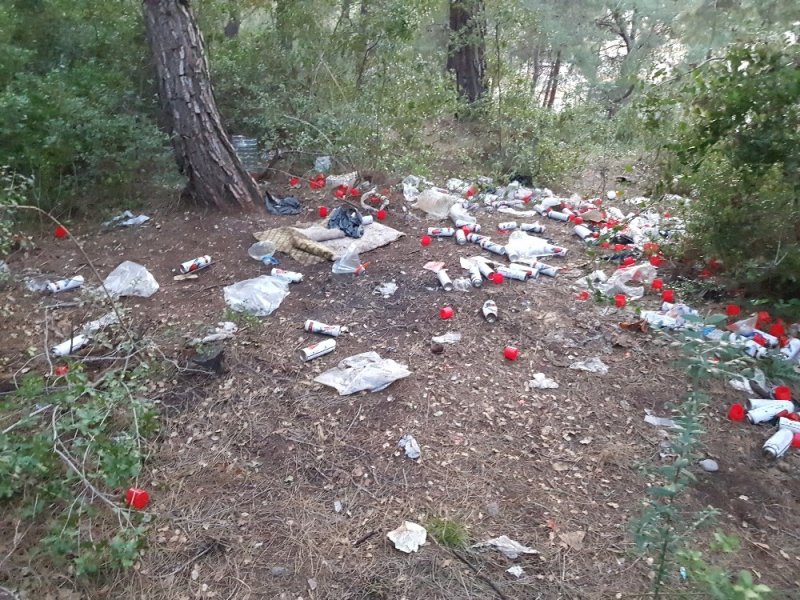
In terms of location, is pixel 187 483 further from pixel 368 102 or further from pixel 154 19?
pixel 368 102

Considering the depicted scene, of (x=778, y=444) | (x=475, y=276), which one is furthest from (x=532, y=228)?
(x=778, y=444)

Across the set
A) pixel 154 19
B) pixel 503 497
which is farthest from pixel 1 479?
pixel 154 19

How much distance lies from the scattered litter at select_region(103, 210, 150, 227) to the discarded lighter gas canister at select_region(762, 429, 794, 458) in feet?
14.6

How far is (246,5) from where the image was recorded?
6117mm

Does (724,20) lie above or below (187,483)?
above

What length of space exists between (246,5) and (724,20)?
5446 millimetres

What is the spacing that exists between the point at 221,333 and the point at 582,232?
2.81 metres

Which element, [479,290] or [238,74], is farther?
[238,74]

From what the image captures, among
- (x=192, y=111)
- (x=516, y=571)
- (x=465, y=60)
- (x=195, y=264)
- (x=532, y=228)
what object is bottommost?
(x=516, y=571)

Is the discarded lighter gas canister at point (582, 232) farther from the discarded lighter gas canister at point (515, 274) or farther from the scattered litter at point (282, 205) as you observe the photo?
the scattered litter at point (282, 205)

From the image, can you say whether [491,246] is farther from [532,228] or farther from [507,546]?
[507,546]

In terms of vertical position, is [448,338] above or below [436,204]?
below

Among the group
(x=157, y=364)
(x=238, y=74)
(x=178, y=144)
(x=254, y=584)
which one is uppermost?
(x=238, y=74)

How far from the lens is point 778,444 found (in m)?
2.36
